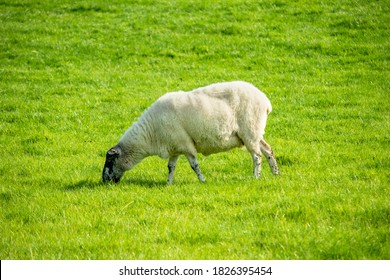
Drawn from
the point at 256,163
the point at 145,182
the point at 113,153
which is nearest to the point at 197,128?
the point at 256,163

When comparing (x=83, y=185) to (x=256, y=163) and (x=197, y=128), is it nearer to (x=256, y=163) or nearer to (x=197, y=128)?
(x=197, y=128)

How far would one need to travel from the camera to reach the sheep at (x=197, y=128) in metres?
10.5

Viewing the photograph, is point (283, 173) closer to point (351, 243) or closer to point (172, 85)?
point (351, 243)

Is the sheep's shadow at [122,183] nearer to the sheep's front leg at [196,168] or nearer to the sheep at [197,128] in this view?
the sheep at [197,128]

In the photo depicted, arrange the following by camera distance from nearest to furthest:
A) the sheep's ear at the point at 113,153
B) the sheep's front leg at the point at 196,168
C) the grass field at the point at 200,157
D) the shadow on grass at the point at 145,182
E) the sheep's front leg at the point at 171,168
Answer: the grass field at the point at 200,157 → the shadow on grass at the point at 145,182 → the sheep's front leg at the point at 196,168 → the sheep's front leg at the point at 171,168 → the sheep's ear at the point at 113,153

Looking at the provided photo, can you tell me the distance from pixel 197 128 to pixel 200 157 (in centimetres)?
252

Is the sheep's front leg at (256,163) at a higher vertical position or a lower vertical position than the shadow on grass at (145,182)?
higher

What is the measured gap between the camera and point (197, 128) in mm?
10430

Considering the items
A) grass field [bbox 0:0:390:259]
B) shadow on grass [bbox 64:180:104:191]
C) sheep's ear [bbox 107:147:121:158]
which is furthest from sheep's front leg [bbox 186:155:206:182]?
shadow on grass [bbox 64:180:104:191]

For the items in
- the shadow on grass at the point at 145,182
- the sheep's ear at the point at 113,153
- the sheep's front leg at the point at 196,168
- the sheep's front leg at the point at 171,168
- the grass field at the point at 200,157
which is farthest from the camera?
the sheep's ear at the point at 113,153

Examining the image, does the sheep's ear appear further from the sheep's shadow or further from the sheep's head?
the sheep's shadow

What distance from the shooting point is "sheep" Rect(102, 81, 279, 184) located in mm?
10469

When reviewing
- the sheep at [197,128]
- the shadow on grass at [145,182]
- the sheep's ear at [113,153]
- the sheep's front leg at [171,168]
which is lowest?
the shadow on grass at [145,182]

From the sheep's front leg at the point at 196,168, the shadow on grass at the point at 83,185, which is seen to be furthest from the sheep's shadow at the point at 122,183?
the sheep's front leg at the point at 196,168
